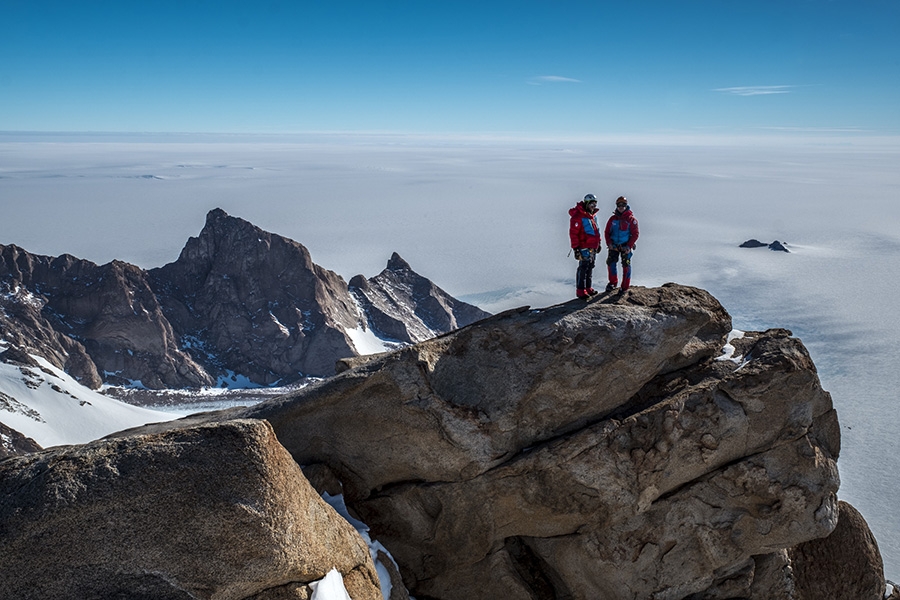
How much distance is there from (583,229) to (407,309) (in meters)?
170

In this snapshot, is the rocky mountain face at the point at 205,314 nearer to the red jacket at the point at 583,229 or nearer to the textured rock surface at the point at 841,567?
the red jacket at the point at 583,229

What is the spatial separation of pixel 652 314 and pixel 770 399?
12.2ft

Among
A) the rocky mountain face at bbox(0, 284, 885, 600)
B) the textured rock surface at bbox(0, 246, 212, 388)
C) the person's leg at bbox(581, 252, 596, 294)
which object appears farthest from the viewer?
the textured rock surface at bbox(0, 246, 212, 388)

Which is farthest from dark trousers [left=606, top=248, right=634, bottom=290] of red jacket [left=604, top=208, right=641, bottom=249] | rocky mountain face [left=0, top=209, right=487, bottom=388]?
rocky mountain face [left=0, top=209, right=487, bottom=388]

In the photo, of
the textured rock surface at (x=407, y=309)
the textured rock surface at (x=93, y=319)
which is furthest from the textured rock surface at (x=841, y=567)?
the textured rock surface at (x=407, y=309)

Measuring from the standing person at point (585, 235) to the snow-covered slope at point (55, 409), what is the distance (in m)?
112

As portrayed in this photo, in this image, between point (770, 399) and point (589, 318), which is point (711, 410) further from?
point (589, 318)

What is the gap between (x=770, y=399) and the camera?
18.0m

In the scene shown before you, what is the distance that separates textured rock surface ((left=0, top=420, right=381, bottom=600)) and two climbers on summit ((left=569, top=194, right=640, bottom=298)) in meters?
11.9

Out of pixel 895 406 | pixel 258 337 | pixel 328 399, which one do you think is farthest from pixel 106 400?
pixel 895 406

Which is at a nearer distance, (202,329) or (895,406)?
(895,406)

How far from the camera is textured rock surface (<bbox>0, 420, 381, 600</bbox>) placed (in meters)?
11.2

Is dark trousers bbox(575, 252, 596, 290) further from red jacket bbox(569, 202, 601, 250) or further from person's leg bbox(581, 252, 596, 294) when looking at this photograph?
red jacket bbox(569, 202, 601, 250)

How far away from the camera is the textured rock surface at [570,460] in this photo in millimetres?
17438
